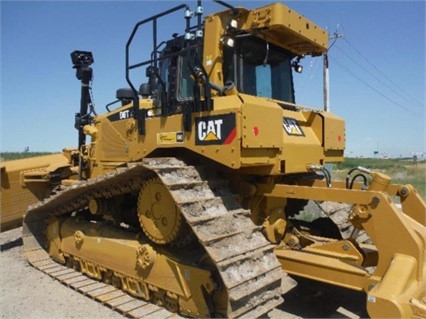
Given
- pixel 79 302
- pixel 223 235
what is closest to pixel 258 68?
pixel 223 235

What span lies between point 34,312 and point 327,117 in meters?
4.67

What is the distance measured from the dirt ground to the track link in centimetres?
39

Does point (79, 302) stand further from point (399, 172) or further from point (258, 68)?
point (399, 172)

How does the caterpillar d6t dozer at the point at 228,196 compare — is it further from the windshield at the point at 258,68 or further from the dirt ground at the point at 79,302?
the dirt ground at the point at 79,302

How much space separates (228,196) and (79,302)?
2.48 meters

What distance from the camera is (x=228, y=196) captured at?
178 inches

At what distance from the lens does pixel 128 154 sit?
5758 millimetres

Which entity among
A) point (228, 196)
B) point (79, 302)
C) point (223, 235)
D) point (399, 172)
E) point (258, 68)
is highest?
point (258, 68)

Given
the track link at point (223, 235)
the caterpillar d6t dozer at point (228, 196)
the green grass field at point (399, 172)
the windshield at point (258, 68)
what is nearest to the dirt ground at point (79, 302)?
the caterpillar d6t dozer at point (228, 196)

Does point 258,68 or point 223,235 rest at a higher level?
point 258,68

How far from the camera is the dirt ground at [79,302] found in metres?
4.81

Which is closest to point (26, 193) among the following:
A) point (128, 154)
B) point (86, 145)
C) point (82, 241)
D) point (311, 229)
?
point (86, 145)

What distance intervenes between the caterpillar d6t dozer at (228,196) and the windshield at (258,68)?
19 millimetres

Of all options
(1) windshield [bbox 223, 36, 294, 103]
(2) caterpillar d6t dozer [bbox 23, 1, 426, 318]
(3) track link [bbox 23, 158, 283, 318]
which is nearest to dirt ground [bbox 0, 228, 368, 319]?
(2) caterpillar d6t dozer [bbox 23, 1, 426, 318]
